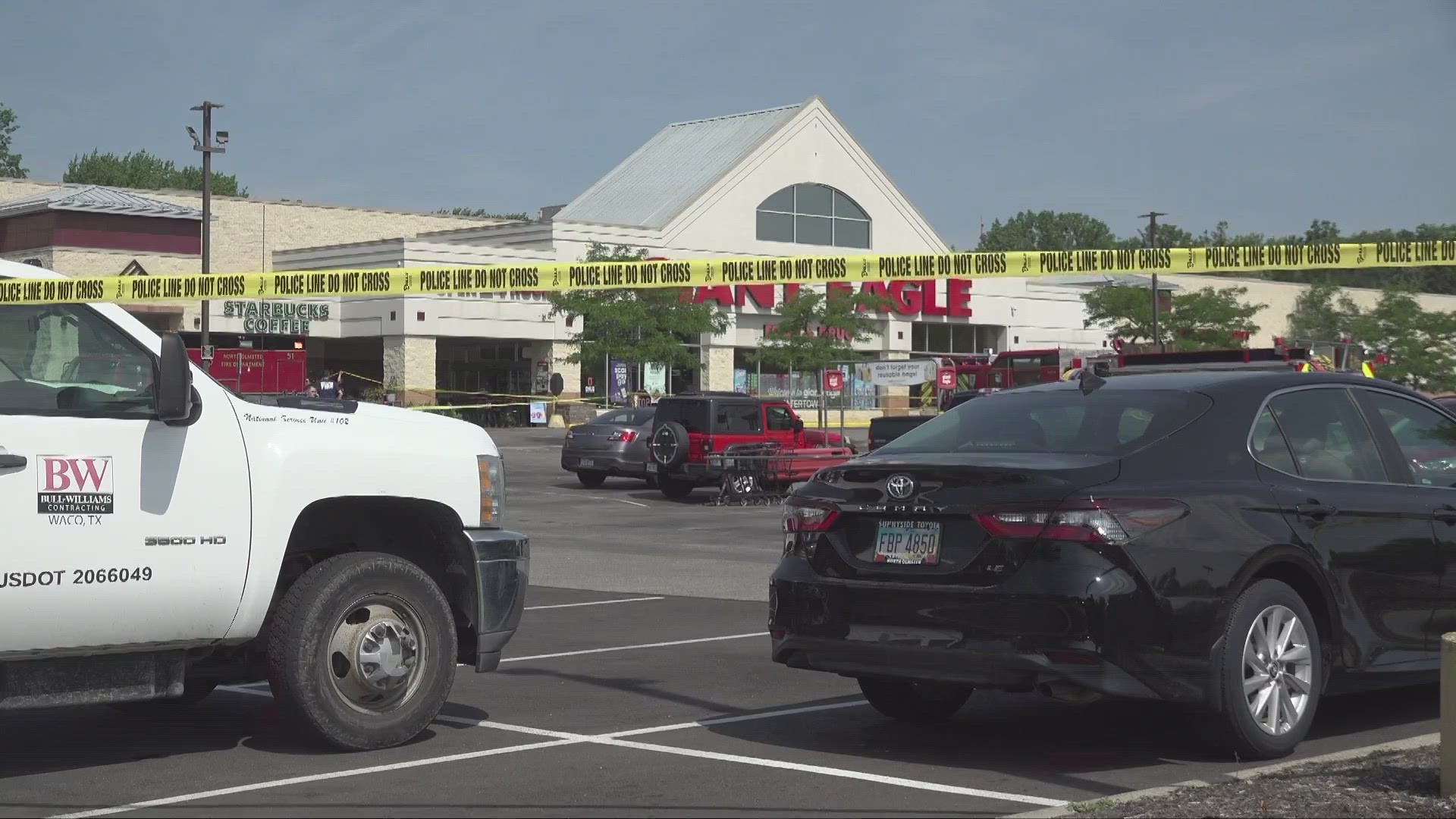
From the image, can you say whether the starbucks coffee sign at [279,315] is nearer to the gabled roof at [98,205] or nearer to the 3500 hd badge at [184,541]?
the gabled roof at [98,205]

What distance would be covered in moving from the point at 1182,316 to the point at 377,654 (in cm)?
5823

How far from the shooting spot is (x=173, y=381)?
6.67m

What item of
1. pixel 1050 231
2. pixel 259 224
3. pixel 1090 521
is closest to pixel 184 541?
pixel 1090 521

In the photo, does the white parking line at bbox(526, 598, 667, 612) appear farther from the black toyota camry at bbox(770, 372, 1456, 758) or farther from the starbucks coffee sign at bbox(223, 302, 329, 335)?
the starbucks coffee sign at bbox(223, 302, 329, 335)

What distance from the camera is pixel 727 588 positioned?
49.1 feet

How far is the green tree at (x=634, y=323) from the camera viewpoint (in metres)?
45.6

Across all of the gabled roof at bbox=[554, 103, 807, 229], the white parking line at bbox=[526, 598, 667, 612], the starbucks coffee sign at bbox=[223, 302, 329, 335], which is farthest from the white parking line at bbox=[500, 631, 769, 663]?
the gabled roof at bbox=[554, 103, 807, 229]

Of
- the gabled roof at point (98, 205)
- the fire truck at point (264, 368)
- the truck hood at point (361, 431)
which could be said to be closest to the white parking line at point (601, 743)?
the truck hood at point (361, 431)

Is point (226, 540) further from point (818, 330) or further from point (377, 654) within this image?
point (818, 330)

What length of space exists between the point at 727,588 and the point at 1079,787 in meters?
8.58

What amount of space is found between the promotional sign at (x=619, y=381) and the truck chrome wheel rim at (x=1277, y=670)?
40.2m

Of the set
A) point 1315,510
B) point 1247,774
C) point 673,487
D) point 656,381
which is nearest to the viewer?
point 1247,774

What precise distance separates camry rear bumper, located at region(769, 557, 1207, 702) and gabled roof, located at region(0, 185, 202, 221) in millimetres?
50151

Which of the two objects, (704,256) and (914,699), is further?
(704,256)
